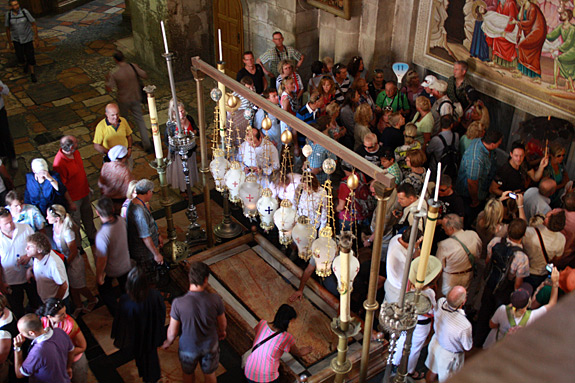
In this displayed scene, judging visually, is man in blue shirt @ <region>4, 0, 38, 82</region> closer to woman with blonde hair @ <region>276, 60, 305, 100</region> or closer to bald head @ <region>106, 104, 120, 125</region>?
bald head @ <region>106, 104, 120, 125</region>

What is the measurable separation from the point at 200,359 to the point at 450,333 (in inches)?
78.1

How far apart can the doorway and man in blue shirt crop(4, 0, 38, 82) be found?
350 cm

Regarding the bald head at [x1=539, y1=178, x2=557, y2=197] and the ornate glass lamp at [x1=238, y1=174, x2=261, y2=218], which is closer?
the ornate glass lamp at [x1=238, y1=174, x2=261, y2=218]

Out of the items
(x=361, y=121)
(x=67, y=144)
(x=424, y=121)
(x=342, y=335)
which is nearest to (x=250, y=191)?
(x=342, y=335)

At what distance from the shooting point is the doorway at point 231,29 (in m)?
11.0

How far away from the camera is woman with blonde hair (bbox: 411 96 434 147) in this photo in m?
6.96

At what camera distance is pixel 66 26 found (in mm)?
14508

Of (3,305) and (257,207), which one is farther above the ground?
(257,207)

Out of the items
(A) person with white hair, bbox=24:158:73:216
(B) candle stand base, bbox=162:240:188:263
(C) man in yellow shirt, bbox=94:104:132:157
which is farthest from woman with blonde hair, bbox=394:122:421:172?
(A) person with white hair, bbox=24:158:73:216

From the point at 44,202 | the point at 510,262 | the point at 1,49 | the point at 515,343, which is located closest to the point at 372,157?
the point at 510,262

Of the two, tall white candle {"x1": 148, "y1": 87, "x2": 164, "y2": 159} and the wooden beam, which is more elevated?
the wooden beam

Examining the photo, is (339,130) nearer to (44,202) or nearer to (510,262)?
(510,262)

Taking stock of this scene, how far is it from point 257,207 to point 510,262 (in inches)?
87.9

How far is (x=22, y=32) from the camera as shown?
11.1 metres
